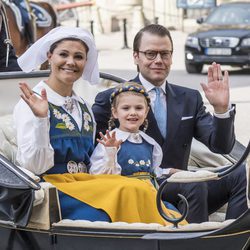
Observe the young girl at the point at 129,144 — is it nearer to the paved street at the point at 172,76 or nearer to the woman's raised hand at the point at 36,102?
the woman's raised hand at the point at 36,102

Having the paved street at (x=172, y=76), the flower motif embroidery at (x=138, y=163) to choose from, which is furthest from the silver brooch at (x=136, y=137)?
the paved street at (x=172, y=76)

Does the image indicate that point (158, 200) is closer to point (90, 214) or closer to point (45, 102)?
point (90, 214)

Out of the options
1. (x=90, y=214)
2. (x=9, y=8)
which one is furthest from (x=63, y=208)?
(x=9, y=8)

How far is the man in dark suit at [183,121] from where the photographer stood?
4.91 meters

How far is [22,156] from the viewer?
465 cm

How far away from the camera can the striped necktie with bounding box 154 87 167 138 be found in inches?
209

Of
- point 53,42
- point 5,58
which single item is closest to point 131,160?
point 53,42

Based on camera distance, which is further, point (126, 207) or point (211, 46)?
point (211, 46)

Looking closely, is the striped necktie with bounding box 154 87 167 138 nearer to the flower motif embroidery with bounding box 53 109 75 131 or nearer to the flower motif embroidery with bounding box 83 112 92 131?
the flower motif embroidery with bounding box 83 112 92 131

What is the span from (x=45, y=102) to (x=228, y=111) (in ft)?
3.28

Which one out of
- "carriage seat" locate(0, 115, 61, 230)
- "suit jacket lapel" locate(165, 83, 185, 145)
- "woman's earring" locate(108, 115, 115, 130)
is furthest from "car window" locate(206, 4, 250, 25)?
"carriage seat" locate(0, 115, 61, 230)

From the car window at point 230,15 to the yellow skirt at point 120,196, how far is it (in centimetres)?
1370

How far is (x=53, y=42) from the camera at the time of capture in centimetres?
490

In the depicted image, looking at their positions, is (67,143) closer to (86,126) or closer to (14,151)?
(86,126)
